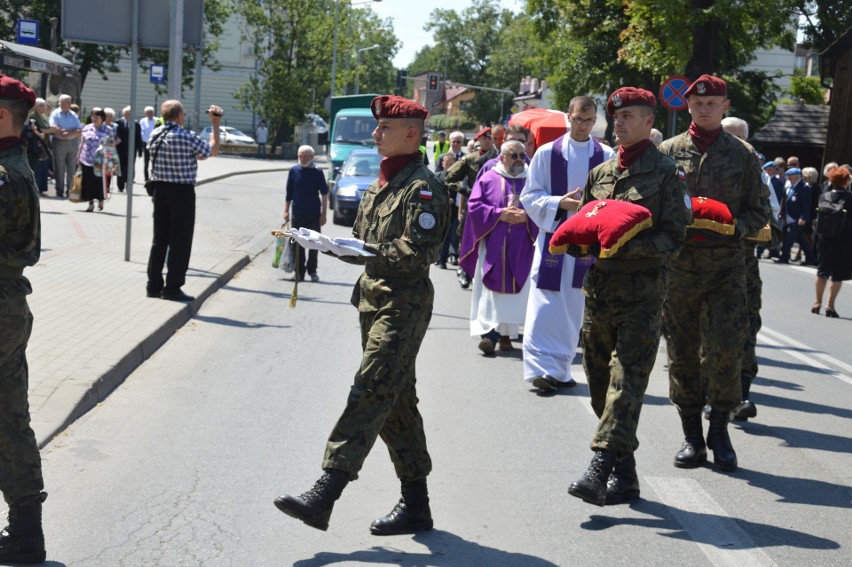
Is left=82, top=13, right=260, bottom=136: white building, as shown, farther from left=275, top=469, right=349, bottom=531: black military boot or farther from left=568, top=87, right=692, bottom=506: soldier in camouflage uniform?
left=275, top=469, right=349, bottom=531: black military boot

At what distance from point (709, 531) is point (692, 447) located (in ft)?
3.95

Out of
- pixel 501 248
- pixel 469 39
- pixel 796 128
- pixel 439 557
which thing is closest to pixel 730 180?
pixel 439 557

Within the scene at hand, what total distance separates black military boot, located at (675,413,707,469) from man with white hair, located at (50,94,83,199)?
1543cm

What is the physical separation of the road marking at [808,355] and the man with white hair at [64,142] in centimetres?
1257

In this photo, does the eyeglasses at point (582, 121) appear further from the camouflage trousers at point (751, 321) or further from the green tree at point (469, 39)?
the green tree at point (469, 39)

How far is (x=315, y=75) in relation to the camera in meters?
56.2

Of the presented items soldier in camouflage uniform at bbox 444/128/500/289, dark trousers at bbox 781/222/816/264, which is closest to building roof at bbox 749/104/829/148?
dark trousers at bbox 781/222/816/264

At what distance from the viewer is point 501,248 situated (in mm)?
10078

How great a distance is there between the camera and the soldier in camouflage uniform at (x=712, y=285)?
6.57m

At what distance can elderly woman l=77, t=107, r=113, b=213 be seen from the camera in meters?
19.9

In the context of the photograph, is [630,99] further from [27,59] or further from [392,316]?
[27,59]

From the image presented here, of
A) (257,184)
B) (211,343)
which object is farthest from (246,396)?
(257,184)

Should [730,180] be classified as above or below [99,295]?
above

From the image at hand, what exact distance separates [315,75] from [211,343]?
47.4 metres
